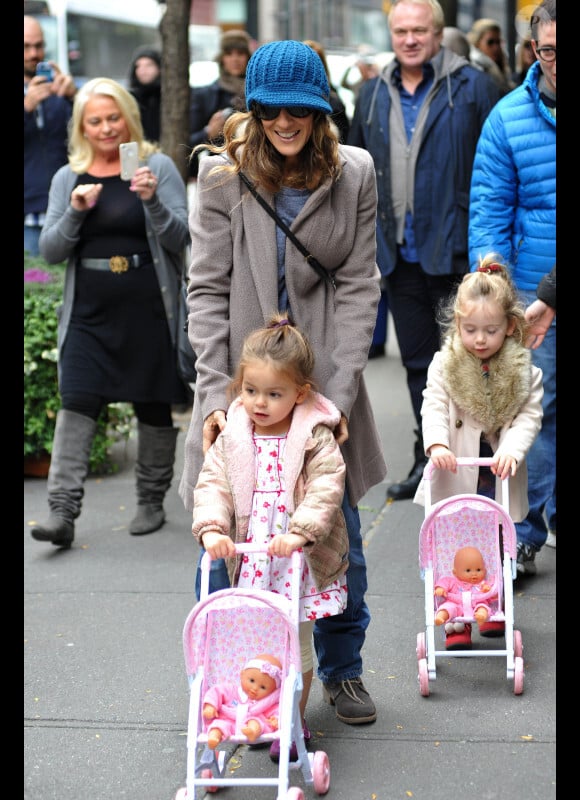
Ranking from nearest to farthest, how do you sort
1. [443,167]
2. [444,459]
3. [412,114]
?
[444,459] < [443,167] < [412,114]

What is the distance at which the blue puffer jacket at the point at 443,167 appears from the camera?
6605 millimetres

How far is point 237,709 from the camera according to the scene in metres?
3.57

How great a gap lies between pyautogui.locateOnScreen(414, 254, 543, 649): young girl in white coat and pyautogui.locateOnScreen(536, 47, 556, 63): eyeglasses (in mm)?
922

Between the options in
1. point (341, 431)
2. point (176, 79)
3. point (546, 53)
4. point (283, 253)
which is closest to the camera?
point (341, 431)

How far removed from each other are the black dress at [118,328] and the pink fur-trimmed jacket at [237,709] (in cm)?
305

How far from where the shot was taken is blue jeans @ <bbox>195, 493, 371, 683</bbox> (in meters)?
4.25

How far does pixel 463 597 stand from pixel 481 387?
0.75 meters

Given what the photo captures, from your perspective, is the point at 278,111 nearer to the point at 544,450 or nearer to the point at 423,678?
the point at 423,678

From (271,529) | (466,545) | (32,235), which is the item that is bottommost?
(466,545)

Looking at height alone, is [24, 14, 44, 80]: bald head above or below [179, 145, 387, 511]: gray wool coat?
above

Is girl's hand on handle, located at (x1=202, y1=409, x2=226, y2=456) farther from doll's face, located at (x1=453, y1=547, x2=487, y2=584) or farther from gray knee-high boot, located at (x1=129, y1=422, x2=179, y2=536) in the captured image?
gray knee-high boot, located at (x1=129, y1=422, x2=179, y2=536)

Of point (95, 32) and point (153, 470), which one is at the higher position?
point (95, 32)

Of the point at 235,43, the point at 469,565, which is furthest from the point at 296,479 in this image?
the point at 235,43

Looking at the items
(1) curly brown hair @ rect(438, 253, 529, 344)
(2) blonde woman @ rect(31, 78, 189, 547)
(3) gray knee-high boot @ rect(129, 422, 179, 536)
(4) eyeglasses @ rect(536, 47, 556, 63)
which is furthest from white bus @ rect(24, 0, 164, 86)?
(1) curly brown hair @ rect(438, 253, 529, 344)
